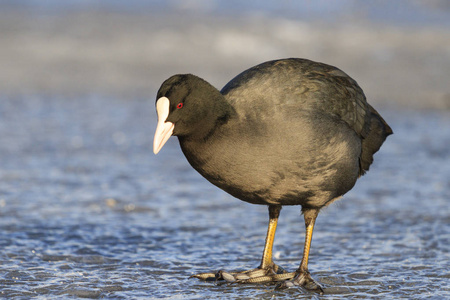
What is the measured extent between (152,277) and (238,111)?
Answer: 1190mm

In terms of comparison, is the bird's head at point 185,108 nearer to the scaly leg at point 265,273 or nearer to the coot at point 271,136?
the coot at point 271,136

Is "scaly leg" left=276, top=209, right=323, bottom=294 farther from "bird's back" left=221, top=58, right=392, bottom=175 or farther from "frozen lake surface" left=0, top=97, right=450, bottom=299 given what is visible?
"bird's back" left=221, top=58, right=392, bottom=175

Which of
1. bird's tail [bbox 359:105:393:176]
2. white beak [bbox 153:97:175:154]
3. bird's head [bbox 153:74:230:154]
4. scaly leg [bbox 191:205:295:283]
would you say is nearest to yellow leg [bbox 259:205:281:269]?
scaly leg [bbox 191:205:295:283]

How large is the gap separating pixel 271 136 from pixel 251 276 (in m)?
0.97

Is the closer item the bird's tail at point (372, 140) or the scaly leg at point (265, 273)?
the scaly leg at point (265, 273)

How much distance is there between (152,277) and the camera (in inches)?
174

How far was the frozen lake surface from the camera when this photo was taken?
4.29 m

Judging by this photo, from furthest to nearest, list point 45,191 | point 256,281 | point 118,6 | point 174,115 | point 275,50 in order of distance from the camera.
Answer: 1. point 118,6
2. point 275,50
3. point 45,191
4. point 256,281
5. point 174,115

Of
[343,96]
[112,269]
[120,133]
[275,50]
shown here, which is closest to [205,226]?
[112,269]

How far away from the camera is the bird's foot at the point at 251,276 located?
4.39 m

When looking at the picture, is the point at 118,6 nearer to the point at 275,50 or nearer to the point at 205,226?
the point at 275,50

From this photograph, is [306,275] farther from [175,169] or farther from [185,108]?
[175,169]

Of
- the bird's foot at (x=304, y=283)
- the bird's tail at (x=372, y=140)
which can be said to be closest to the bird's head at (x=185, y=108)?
the bird's foot at (x=304, y=283)

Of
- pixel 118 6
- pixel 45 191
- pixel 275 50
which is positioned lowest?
pixel 45 191
